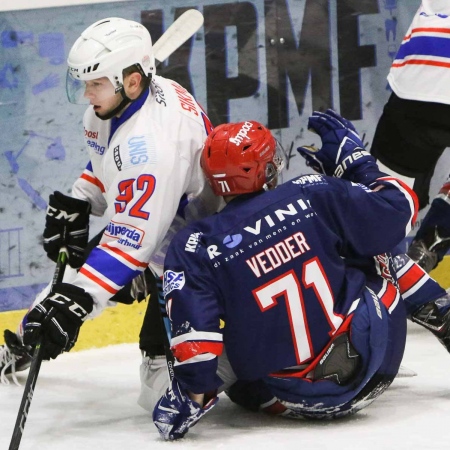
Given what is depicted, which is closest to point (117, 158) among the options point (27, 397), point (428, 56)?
point (27, 397)

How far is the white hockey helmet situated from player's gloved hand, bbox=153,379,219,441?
2.51ft

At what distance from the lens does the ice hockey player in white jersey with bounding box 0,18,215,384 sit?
9.36 feet

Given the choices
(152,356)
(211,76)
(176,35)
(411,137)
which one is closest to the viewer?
(152,356)

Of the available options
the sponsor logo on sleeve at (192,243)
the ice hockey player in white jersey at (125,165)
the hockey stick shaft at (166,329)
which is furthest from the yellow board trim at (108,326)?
the sponsor logo on sleeve at (192,243)

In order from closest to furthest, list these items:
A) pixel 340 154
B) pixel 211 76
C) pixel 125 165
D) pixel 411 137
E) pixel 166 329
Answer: pixel 125 165 → pixel 340 154 → pixel 166 329 → pixel 411 137 → pixel 211 76

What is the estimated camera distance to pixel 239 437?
112 inches

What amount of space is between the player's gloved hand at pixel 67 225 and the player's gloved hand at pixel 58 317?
Answer: 1.59ft

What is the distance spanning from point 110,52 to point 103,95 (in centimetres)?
12

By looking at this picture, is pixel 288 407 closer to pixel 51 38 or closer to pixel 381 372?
pixel 381 372

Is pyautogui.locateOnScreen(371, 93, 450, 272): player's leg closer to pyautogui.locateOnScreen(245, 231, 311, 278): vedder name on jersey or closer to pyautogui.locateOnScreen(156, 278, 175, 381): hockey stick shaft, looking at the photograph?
pyautogui.locateOnScreen(156, 278, 175, 381): hockey stick shaft

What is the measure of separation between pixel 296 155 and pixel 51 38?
0.94 metres

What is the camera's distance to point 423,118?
3.97 metres

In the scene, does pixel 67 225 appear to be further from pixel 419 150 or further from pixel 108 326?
pixel 419 150

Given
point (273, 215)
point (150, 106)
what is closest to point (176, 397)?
point (273, 215)
